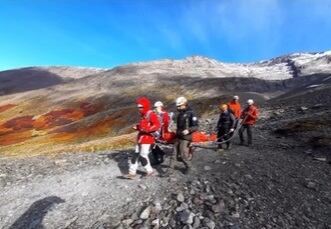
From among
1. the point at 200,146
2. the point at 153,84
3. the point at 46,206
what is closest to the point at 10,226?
the point at 46,206

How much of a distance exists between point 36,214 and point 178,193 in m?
6.05

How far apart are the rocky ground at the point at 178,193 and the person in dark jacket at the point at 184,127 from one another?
1078mm

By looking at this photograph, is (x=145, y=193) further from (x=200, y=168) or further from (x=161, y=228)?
(x=200, y=168)

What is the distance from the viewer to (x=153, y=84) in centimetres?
17262

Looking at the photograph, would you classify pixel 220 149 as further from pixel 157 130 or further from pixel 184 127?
pixel 157 130

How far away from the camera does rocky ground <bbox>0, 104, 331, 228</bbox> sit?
1496cm

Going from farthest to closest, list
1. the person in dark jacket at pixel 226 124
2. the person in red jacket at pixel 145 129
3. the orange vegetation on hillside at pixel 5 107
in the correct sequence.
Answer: the orange vegetation on hillside at pixel 5 107 → the person in dark jacket at pixel 226 124 → the person in red jacket at pixel 145 129

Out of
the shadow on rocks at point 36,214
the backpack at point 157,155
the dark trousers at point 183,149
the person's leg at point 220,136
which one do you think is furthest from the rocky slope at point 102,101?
the shadow on rocks at point 36,214

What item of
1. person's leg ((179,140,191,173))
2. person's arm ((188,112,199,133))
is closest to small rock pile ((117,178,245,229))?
person's leg ((179,140,191,173))

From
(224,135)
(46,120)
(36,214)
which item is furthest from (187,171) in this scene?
(46,120)

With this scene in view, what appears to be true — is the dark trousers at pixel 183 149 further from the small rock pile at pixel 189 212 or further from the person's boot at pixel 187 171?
the small rock pile at pixel 189 212

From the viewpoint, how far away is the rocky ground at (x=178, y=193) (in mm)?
14961

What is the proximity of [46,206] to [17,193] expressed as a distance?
3131mm

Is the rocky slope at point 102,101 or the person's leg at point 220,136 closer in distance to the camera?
the person's leg at point 220,136
